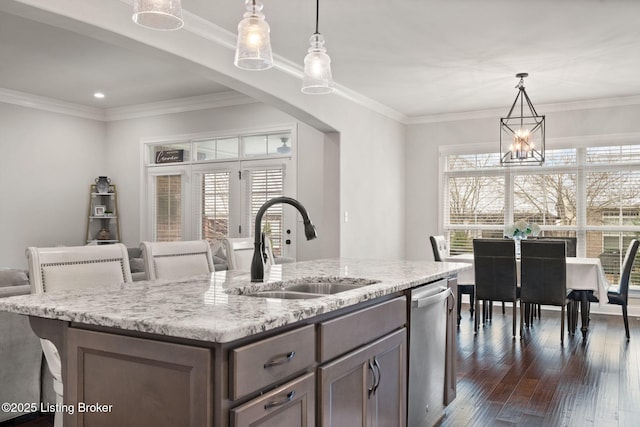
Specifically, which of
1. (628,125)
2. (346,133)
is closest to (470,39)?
(346,133)

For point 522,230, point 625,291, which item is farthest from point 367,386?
point 522,230

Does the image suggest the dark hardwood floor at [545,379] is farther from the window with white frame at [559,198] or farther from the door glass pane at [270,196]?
the door glass pane at [270,196]

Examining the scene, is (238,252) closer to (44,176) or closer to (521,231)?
(521,231)

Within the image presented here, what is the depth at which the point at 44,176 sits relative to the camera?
24.0ft

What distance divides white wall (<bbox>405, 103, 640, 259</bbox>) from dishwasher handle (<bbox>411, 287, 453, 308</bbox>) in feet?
15.6

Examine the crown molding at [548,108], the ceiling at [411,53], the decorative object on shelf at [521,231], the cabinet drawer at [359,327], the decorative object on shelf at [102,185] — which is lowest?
the cabinet drawer at [359,327]

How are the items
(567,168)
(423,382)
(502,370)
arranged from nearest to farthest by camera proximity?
1. (423,382)
2. (502,370)
3. (567,168)

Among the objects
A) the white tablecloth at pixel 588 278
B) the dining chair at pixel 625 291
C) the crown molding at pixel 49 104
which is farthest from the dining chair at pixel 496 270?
the crown molding at pixel 49 104

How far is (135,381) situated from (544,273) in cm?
440

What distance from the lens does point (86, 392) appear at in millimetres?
1522

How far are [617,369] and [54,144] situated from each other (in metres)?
7.31

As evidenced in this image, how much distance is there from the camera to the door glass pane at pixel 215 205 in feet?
23.4

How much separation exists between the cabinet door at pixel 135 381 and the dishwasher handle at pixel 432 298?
1.31 meters

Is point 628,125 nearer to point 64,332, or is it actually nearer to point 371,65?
point 371,65
